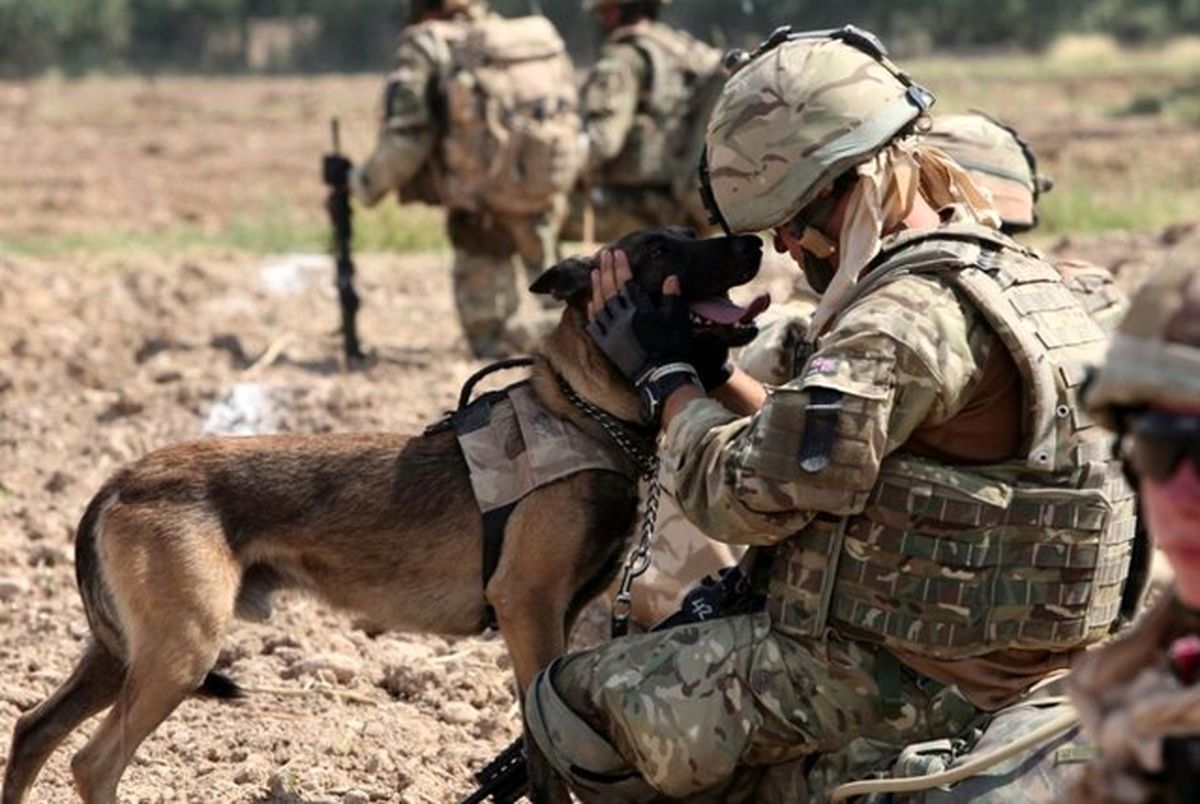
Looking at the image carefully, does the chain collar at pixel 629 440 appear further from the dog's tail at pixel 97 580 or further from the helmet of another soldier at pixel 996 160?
the helmet of another soldier at pixel 996 160

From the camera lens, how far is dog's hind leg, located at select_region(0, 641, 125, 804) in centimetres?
575

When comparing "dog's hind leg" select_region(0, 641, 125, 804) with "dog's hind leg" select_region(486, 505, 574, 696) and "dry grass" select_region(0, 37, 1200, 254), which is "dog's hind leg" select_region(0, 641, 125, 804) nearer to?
"dog's hind leg" select_region(486, 505, 574, 696)

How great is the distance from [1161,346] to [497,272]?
9.76 meters

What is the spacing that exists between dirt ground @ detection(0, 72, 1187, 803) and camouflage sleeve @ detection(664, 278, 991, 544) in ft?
6.22

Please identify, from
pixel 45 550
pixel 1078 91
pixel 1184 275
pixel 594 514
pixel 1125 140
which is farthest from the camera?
pixel 1078 91

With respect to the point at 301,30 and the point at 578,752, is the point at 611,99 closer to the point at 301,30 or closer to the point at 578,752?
the point at 578,752

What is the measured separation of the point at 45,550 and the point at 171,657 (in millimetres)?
2864

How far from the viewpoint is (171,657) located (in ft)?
18.3

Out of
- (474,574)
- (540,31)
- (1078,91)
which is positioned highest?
(540,31)

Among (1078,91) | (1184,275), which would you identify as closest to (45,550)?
(1184,275)

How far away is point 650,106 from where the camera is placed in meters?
12.6

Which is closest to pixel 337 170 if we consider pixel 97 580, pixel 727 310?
pixel 97 580

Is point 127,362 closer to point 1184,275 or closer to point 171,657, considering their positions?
point 171,657

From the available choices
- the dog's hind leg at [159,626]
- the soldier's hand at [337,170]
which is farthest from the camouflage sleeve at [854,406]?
the soldier's hand at [337,170]
